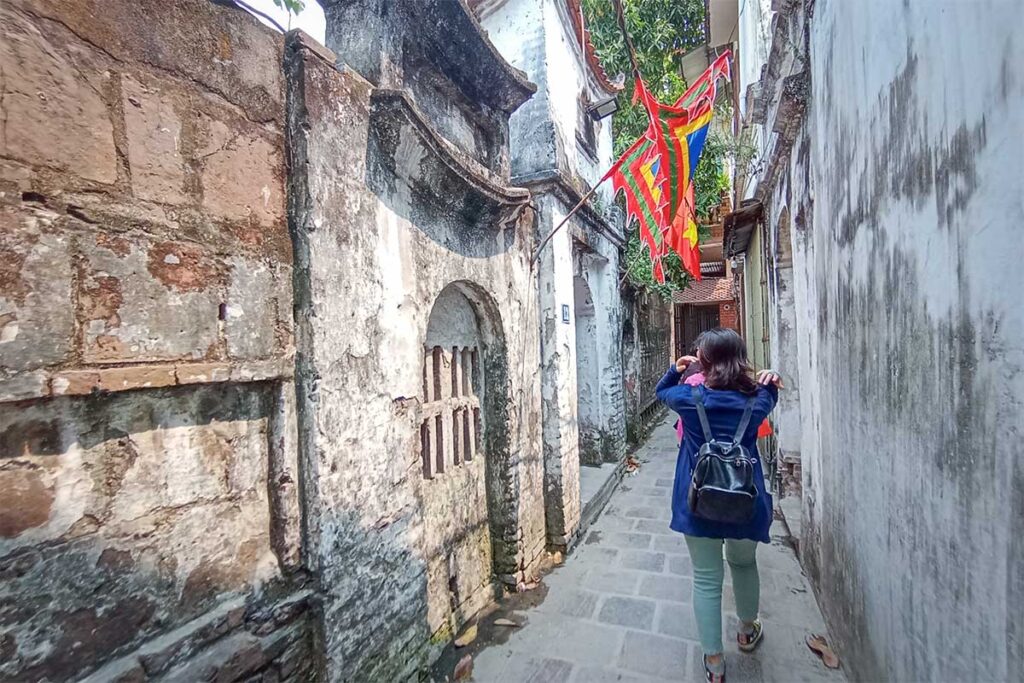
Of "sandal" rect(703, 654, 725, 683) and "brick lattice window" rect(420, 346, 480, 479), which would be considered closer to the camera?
"sandal" rect(703, 654, 725, 683)

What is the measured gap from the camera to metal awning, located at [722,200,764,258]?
6.42 m

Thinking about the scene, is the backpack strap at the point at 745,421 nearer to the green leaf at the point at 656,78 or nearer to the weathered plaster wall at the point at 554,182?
Answer: the weathered plaster wall at the point at 554,182

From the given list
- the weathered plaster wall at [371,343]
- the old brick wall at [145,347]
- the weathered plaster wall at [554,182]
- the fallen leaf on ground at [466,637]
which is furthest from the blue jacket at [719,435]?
the weathered plaster wall at [554,182]

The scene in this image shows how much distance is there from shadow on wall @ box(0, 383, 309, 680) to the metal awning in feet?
20.4

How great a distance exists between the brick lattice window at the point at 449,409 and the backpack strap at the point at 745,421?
182cm

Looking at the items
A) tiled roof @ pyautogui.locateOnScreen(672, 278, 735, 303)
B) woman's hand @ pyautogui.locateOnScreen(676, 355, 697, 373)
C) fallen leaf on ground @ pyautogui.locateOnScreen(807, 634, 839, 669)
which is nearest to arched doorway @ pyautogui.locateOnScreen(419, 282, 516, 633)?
woman's hand @ pyautogui.locateOnScreen(676, 355, 697, 373)

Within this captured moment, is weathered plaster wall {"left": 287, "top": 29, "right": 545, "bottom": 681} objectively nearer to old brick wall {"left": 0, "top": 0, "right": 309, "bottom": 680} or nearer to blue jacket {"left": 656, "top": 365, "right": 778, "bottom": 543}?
old brick wall {"left": 0, "top": 0, "right": 309, "bottom": 680}

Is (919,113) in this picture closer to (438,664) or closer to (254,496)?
(254,496)

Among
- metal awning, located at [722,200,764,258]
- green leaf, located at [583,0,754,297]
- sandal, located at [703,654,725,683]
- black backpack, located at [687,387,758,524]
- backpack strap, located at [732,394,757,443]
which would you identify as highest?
green leaf, located at [583,0,754,297]

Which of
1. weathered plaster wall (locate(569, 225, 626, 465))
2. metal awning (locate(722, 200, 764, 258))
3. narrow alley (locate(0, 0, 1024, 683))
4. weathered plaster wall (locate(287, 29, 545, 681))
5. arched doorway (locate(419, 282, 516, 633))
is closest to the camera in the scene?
narrow alley (locate(0, 0, 1024, 683))

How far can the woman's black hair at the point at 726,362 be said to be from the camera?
2635 mm

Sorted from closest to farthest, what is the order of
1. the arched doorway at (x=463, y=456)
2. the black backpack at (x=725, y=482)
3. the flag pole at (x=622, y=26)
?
the black backpack at (x=725, y=482), the arched doorway at (x=463, y=456), the flag pole at (x=622, y=26)

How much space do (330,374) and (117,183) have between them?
100 cm

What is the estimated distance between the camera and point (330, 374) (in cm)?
219
